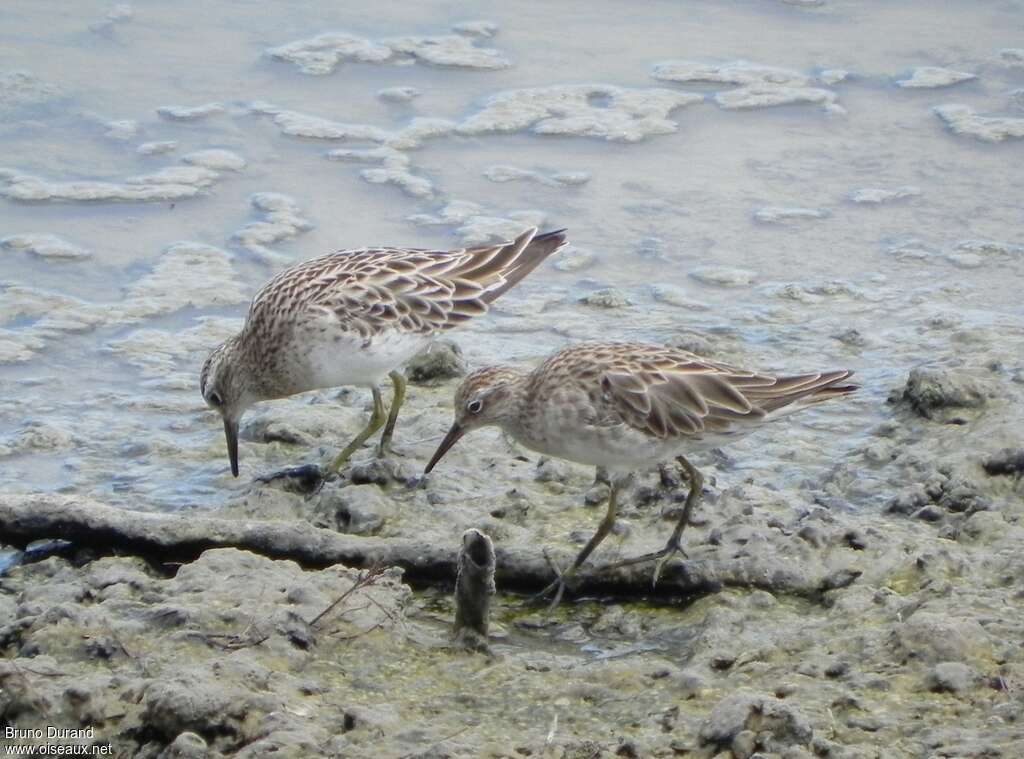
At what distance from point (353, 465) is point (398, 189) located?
3468 mm

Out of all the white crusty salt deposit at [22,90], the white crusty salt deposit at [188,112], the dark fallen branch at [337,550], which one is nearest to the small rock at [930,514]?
the dark fallen branch at [337,550]

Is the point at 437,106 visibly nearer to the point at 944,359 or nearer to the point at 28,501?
the point at 944,359

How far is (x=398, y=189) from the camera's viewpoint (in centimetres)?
994

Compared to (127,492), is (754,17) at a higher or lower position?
higher

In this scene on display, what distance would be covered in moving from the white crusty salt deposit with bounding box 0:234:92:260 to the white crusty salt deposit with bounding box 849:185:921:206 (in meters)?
4.73

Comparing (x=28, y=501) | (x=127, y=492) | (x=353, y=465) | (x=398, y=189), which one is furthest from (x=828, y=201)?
(x=28, y=501)

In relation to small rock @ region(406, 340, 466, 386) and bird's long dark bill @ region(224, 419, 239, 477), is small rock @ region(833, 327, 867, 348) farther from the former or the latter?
bird's long dark bill @ region(224, 419, 239, 477)

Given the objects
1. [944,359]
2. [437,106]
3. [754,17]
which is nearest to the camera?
[944,359]

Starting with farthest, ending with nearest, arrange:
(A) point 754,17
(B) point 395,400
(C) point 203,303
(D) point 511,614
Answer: (A) point 754,17, (C) point 203,303, (B) point 395,400, (D) point 511,614

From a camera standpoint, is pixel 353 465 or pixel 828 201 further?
pixel 828 201

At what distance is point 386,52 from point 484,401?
19.1 feet

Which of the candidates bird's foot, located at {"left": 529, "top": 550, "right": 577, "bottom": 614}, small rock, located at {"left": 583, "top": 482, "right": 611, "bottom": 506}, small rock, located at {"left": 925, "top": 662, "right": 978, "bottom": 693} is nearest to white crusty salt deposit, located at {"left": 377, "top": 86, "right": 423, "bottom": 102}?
small rock, located at {"left": 583, "top": 482, "right": 611, "bottom": 506}

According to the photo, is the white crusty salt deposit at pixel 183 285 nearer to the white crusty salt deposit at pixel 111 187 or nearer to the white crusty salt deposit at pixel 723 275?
the white crusty salt deposit at pixel 111 187

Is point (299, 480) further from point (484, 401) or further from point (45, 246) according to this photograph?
point (45, 246)
